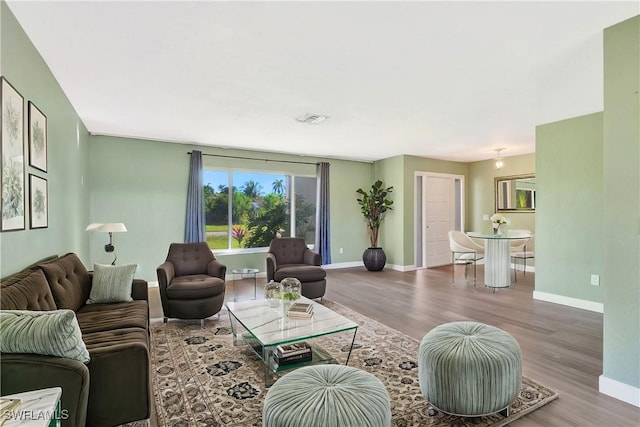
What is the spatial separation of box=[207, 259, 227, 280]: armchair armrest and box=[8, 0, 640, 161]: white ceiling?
6.14 feet

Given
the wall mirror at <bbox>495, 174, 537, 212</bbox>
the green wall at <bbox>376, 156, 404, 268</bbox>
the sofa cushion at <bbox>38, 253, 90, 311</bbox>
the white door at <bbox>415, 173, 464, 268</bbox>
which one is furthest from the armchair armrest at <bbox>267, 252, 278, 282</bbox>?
the wall mirror at <bbox>495, 174, 537, 212</bbox>

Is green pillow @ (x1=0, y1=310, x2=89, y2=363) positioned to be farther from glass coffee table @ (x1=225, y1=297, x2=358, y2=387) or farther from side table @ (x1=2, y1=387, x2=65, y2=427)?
glass coffee table @ (x1=225, y1=297, x2=358, y2=387)

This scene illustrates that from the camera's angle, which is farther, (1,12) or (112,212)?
(112,212)

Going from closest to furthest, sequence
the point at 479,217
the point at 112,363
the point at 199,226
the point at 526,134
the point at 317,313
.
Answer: the point at 112,363, the point at 317,313, the point at 526,134, the point at 199,226, the point at 479,217

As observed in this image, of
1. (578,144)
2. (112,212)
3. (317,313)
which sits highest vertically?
(578,144)

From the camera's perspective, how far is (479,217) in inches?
300

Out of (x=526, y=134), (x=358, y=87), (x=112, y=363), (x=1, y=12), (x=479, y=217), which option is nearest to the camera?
(x=112, y=363)

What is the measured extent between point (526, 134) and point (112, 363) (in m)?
5.84

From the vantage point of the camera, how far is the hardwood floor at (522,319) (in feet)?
6.63

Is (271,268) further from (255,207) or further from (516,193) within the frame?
(516,193)

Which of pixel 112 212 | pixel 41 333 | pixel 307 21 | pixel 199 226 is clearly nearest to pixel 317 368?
pixel 41 333

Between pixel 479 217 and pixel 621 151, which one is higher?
pixel 621 151

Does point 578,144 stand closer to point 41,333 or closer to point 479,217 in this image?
point 479,217

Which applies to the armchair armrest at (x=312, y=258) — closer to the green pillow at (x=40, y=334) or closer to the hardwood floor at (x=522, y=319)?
the hardwood floor at (x=522, y=319)
